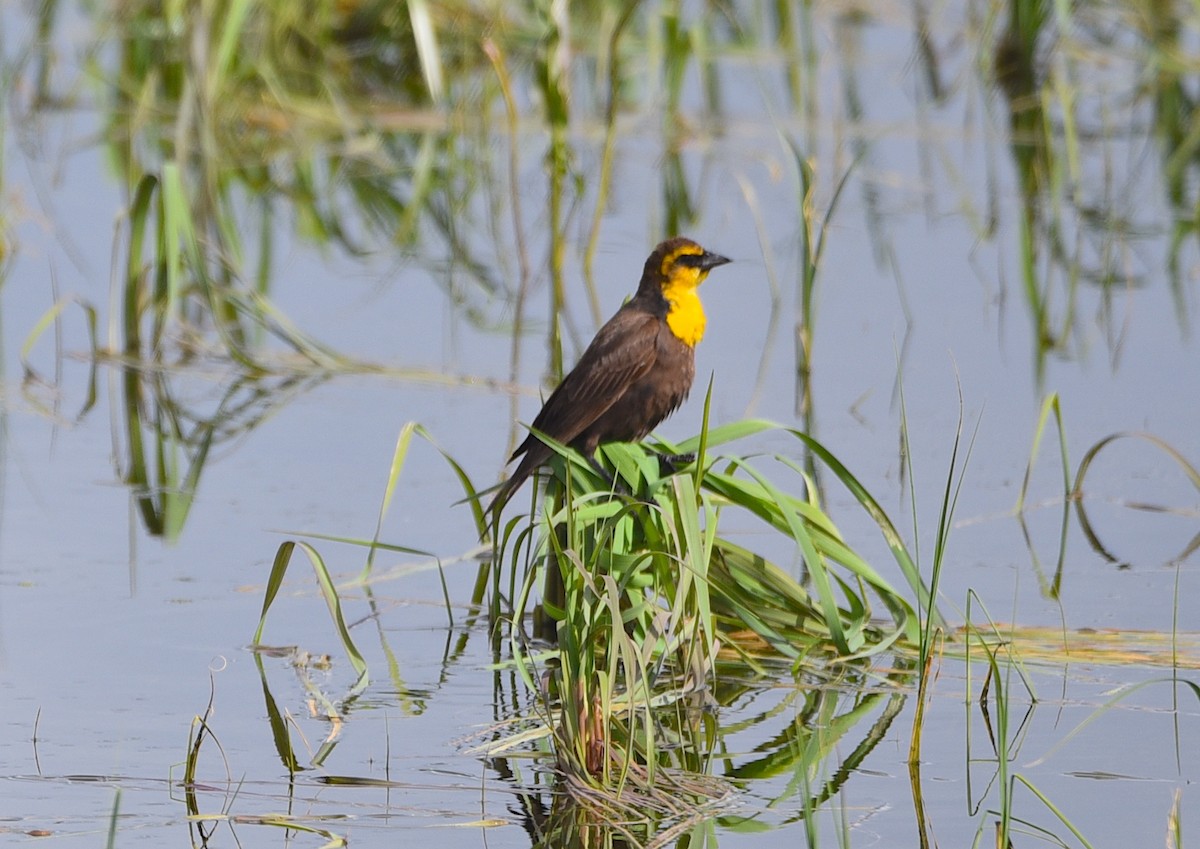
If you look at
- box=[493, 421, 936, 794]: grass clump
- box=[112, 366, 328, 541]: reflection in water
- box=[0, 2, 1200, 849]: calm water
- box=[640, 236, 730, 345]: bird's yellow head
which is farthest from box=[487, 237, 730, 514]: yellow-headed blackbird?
box=[112, 366, 328, 541]: reflection in water

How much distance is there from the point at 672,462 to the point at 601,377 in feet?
0.87

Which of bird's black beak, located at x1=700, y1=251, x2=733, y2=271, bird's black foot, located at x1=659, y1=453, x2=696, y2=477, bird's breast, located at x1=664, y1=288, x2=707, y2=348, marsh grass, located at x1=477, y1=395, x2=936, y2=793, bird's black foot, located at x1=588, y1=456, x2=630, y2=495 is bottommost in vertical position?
marsh grass, located at x1=477, y1=395, x2=936, y2=793

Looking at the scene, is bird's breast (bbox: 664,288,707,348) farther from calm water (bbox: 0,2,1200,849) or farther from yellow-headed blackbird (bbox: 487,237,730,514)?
calm water (bbox: 0,2,1200,849)

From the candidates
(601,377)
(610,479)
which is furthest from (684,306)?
(610,479)

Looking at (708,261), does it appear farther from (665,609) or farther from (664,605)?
(665,609)

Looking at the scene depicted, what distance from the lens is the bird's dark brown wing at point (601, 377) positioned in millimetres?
4688

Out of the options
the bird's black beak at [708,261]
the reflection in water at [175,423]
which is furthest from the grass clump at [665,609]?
the reflection in water at [175,423]

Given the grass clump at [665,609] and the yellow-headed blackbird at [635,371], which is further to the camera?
the yellow-headed blackbird at [635,371]

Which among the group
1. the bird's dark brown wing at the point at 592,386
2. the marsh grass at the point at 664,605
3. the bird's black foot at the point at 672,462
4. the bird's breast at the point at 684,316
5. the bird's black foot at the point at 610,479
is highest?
the bird's breast at the point at 684,316

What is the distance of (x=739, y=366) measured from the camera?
686cm

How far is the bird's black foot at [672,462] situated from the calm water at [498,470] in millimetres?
576

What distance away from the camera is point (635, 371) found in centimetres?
476

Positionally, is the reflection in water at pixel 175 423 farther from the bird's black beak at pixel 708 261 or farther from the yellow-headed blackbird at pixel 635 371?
the bird's black beak at pixel 708 261

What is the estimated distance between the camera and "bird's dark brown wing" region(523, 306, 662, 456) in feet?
15.4
